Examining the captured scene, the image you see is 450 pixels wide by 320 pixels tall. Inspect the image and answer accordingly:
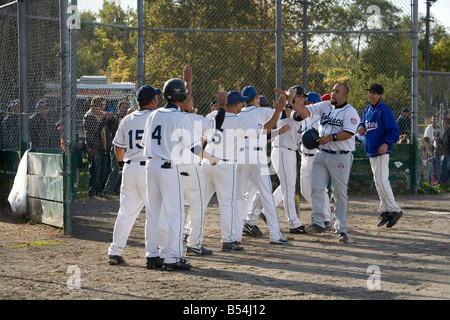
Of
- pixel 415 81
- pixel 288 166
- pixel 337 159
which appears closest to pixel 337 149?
pixel 337 159

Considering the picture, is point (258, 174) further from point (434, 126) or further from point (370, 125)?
point (434, 126)

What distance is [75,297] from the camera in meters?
5.76

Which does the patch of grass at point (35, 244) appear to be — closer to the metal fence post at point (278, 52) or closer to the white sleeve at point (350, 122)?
the white sleeve at point (350, 122)

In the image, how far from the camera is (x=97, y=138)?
531 inches

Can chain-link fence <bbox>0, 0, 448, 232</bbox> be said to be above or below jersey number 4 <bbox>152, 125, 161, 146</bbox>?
above

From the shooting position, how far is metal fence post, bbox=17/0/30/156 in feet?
35.3

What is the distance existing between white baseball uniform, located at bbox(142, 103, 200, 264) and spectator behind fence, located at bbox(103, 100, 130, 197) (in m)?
6.70

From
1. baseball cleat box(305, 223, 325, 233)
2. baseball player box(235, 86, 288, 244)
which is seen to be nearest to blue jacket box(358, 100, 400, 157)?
baseball cleat box(305, 223, 325, 233)

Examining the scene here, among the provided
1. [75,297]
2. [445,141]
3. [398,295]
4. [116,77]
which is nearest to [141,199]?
[75,297]

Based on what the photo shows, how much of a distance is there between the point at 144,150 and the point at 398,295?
294cm

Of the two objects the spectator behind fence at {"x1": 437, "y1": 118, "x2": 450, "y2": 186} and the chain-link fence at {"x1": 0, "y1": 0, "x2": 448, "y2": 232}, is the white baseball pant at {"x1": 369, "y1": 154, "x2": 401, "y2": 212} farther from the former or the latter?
the spectator behind fence at {"x1": 437, "y1": 118, "x2": 450, "y2": 186}

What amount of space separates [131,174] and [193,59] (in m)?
6.70
